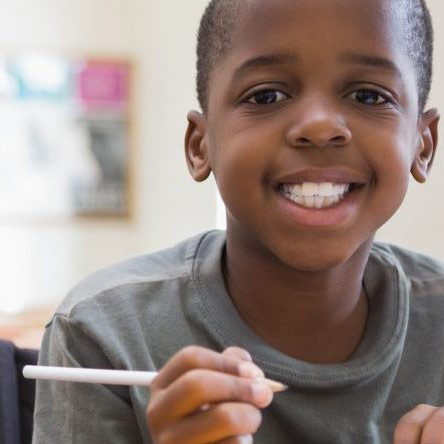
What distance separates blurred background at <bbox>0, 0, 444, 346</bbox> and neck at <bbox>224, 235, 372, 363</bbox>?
1694 millimetres

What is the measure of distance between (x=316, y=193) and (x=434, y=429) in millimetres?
226

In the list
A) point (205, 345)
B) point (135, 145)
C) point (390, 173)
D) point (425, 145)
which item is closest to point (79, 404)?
point (205, 345)

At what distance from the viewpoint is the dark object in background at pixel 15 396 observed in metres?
0.82

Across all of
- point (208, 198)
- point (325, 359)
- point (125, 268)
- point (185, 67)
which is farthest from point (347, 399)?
point (185, 67)

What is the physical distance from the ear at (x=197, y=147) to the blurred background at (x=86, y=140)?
5.39 feet

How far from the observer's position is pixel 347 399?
77 centimetres

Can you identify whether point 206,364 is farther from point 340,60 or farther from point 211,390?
point 340,60

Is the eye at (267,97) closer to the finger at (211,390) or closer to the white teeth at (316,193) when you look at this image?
the white teeth at (316,193)

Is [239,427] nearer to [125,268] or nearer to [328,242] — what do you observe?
[328,242]

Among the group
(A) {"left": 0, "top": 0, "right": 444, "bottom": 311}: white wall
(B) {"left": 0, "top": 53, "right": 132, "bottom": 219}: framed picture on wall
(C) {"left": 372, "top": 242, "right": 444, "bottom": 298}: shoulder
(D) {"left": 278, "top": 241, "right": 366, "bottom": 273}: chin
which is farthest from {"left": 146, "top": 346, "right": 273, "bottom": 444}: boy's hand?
(B) {"left": 0, "top": 53, "right": 132, "bottom": 219}: framed picture on wall

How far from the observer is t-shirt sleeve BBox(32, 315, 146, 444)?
2.36 ft

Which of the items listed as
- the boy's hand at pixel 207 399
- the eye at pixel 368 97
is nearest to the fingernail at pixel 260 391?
the boy's hand at pixel 207 399

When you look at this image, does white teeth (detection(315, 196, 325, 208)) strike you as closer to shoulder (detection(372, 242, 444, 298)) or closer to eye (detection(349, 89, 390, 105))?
eye (detection(349, 89, 390, 105))

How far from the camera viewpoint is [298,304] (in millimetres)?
815
